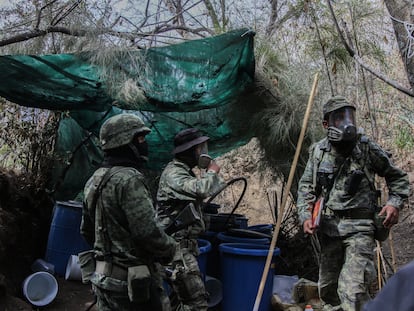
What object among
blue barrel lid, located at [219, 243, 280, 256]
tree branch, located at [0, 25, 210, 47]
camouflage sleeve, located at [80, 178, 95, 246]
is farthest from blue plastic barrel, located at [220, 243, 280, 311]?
tree branch, located at [0, 25, 210, 47]

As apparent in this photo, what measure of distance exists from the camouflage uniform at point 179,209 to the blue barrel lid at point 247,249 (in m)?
0.67

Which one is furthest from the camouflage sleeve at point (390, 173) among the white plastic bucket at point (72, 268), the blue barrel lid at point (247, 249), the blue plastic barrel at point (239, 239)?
the white plastic bucket at point (72, 268)

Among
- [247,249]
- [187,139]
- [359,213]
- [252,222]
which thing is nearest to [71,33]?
[187,139]

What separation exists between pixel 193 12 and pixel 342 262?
457 centimetres

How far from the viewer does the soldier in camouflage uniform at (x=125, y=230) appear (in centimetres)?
271

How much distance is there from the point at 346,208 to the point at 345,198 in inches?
3.5

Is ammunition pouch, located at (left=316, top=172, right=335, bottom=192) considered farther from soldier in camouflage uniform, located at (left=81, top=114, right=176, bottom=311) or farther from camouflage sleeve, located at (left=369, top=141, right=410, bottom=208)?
soldier in camouflage uniform, located at (left=81, top=114, right=176, bottom=311)

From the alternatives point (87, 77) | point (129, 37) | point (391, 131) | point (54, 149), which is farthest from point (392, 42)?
point (54, 149)

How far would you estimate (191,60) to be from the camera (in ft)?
15.5

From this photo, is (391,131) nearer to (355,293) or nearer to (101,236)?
(355,293)

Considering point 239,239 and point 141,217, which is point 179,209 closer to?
point 141,217

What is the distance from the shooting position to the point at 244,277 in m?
4.62

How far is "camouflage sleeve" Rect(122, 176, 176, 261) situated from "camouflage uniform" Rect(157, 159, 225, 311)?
1.02m

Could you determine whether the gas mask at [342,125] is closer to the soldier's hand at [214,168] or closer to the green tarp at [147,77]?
the soldier's hand at [214,168]
